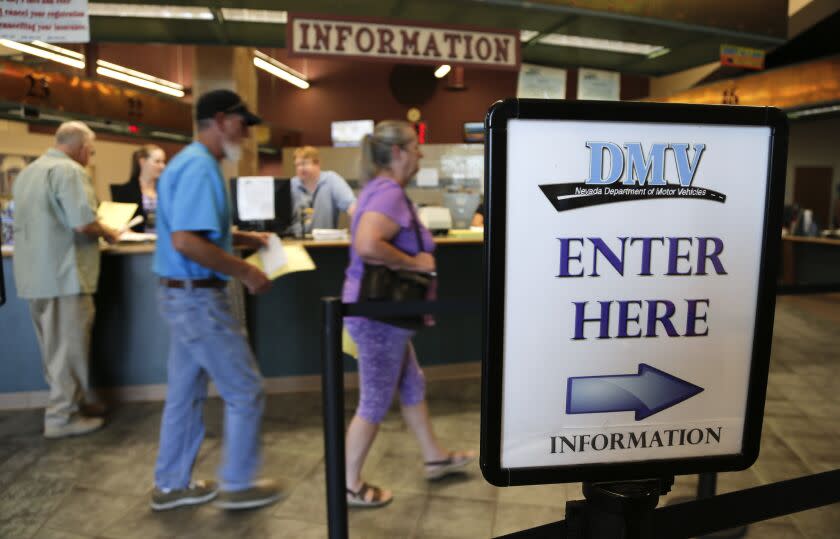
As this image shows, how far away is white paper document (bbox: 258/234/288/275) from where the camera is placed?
8.09 ft

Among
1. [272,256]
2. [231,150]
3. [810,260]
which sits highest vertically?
[231,150]

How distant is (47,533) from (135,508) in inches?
12.1

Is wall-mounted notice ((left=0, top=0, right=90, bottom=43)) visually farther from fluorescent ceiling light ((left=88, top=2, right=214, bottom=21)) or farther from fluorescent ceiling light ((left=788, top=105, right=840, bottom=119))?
fluorescent ceiling light ((left=788, top=105, right=840, bottom=119))

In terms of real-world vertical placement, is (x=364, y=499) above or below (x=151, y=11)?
below

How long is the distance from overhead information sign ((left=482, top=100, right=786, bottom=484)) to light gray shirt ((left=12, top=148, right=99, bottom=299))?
120 inches

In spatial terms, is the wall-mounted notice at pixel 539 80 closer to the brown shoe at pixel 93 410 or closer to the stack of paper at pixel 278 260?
the stack of paper at pixel 278 260

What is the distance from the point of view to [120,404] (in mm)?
3701

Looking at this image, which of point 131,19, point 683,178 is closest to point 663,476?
point 683,178

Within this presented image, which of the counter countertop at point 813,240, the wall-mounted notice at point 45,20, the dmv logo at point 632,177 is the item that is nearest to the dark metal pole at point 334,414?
the dmv logo at point 632,177

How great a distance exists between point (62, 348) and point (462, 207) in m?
→ 3.30

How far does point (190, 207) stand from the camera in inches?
83.5

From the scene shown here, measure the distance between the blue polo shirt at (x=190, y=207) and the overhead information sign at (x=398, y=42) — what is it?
162cm

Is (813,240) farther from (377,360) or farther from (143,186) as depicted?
(143,186)

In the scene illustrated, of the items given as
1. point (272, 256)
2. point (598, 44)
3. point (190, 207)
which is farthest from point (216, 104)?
point (598, 44)
